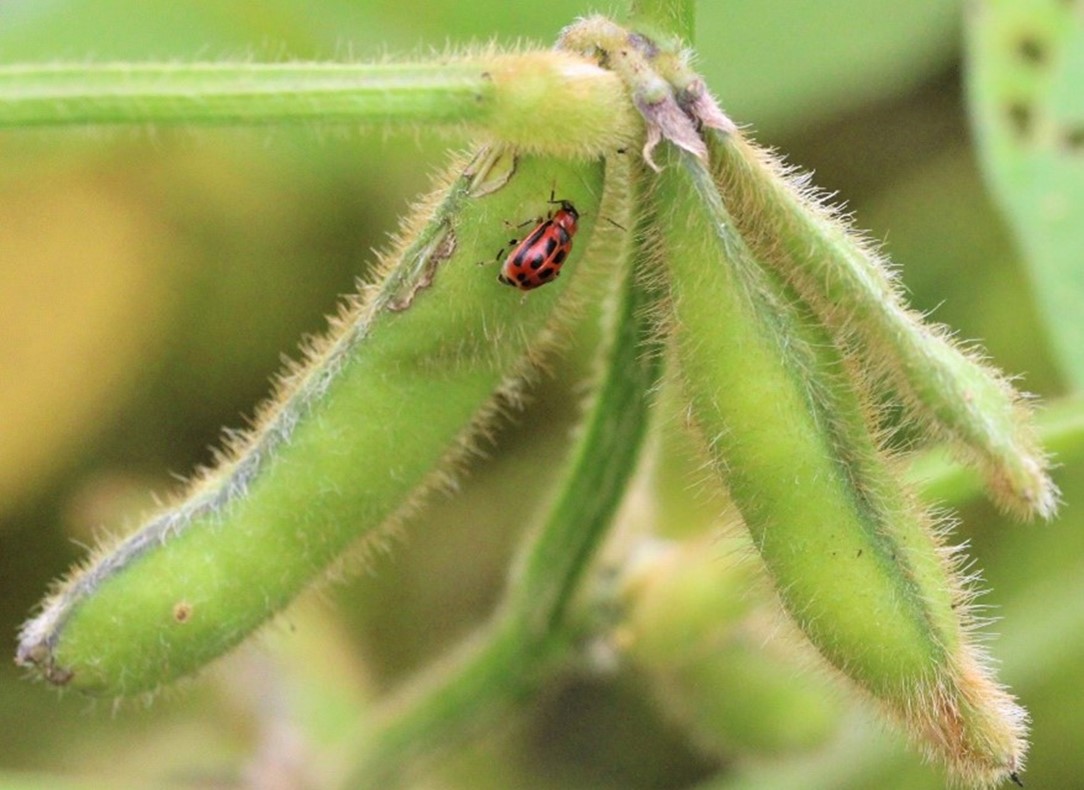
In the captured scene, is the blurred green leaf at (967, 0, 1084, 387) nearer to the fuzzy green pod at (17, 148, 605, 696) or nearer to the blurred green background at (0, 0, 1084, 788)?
the blurred green background at (0, 0, 1084, 788)

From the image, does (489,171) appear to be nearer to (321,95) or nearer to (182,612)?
(321,95)

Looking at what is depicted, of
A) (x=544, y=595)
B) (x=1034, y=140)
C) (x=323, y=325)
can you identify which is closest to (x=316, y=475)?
(x=544, y=595)

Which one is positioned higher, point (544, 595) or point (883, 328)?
point (544, 595)

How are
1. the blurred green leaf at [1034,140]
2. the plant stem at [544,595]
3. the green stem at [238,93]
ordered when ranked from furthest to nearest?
the blurred green leaf at [1034,140]
the plant stem at [544,595]
the green stem at [238,93]

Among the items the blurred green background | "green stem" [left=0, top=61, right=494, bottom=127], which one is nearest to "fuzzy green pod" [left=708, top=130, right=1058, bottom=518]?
"green stem" [left=0, top=61, right=494, bottom=127]

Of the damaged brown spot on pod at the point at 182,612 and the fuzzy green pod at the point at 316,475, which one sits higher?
the fuzzy green pod at the point at 316,475

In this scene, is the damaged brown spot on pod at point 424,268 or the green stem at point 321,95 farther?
the damaged brown spot on pod at point 424,268

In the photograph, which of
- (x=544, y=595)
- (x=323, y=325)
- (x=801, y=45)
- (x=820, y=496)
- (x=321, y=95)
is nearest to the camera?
(x=321, y=95)

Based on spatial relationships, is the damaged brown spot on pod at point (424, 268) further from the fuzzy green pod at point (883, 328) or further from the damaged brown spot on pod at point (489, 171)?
the fuzzy green pod at point (883, 328)

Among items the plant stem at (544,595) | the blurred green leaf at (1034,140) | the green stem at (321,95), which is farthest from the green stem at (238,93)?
the blurred green leaf at (1034,140)
